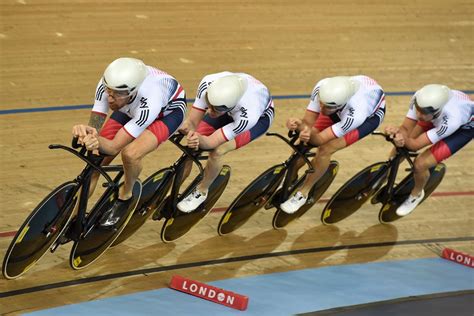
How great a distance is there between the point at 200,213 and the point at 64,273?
1.04 meters

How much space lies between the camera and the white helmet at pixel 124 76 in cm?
500

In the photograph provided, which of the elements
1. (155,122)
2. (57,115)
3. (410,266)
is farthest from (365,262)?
(57,115)

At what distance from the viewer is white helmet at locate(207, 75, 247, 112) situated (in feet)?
18.2

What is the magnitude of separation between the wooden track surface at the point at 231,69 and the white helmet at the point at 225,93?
3.43 feet

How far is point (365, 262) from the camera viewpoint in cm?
632

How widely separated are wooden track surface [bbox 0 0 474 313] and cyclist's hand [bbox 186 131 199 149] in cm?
78

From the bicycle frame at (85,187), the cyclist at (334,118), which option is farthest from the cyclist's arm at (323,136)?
the bicycle frame at (85,187)

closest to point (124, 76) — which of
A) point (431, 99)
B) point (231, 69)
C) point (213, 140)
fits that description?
point (213, 140)

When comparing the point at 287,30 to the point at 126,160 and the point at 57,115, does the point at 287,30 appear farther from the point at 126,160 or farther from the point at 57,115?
the point at 126,160

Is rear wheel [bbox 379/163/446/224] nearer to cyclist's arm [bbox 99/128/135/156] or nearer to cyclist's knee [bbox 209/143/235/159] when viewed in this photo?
cyclist's knee [bbox 209/143/235/159]

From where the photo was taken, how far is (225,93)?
218 inches

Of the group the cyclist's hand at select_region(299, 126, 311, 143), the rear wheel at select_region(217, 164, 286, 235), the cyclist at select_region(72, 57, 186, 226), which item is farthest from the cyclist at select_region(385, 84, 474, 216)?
the cyclist at select_region(72, 57, 186, 226)

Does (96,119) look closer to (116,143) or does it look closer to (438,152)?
(116,143)

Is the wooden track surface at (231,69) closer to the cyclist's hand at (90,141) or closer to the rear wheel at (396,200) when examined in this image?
the rear wheel at (396,200)
